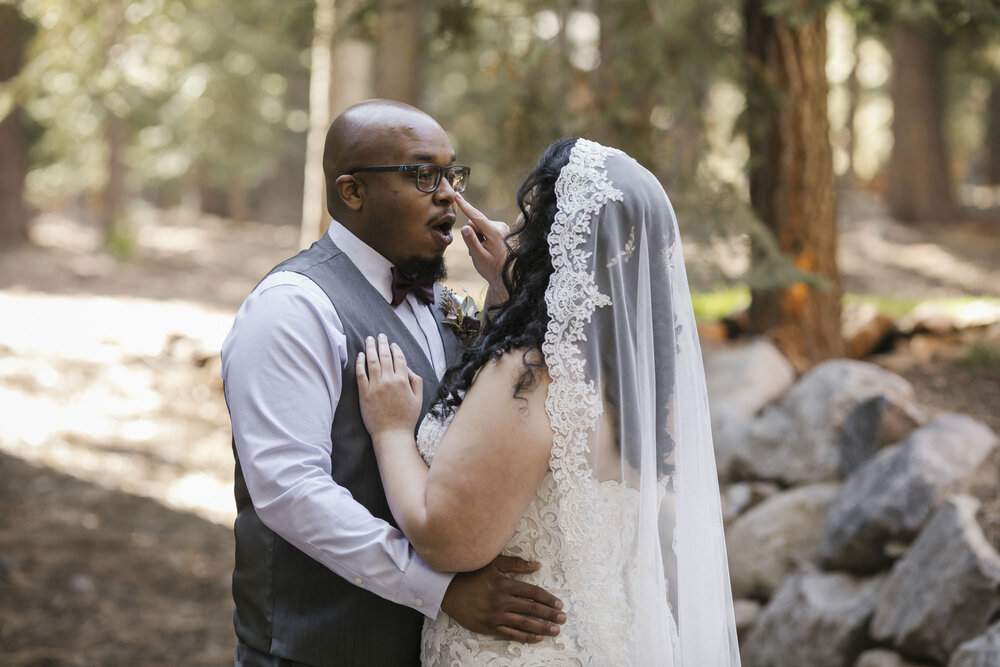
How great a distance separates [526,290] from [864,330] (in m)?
5.96

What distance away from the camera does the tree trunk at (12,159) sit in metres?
16.1

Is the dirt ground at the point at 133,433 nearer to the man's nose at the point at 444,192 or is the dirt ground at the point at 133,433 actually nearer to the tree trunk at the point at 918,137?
the tree trunk at the point at 918,137

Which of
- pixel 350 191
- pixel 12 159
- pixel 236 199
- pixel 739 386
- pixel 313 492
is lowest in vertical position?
pixel 236 199

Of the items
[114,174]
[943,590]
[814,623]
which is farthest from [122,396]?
[114,174]

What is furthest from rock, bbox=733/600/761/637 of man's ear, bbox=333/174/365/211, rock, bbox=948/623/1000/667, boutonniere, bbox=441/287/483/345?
man's ear, bbox=333/174/365/211

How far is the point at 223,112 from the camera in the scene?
16516 mm

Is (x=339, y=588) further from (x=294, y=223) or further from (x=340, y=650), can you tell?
(x=294, y=223)

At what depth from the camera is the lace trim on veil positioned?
2.05 metres

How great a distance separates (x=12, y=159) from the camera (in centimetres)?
1697

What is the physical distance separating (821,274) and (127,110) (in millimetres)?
12729

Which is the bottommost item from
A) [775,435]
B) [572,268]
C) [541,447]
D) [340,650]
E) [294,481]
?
[775,435]

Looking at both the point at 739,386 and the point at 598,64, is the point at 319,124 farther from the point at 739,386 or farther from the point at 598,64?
the point at 739,386

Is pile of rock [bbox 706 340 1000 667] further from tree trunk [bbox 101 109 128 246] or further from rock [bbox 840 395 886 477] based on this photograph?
tree trunk [bbox 101 109 128 246]

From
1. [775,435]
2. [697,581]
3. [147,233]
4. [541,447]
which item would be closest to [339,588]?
[541,447]
